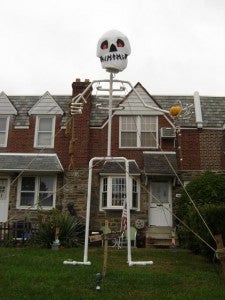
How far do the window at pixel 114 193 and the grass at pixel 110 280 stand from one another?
25.5 ft

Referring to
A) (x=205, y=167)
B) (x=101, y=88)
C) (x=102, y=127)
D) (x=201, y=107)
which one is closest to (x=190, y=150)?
(x=205, y=167)

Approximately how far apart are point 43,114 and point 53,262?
40.2 feet

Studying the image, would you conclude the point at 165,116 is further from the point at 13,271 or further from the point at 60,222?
the point at 13,271

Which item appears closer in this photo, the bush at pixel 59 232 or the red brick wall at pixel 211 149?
the bush at pixel 59 232

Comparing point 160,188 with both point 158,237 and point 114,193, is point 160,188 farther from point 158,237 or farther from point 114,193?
point 158,237

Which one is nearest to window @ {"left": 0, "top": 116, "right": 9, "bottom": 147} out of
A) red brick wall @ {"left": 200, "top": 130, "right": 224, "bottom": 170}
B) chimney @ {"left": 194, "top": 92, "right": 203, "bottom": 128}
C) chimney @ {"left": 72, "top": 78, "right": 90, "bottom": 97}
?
chimney @ {"left": 72, "top": 78, "right": 90, "bottom": 97}

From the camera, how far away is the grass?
7.54m

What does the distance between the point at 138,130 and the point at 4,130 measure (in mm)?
6897

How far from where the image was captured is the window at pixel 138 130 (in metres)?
21.0

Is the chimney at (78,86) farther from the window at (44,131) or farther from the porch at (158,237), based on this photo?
the porch at (158,237)

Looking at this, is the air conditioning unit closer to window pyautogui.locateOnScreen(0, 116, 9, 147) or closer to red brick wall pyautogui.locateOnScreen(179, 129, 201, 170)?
red brick wall pyautogui.locateOnScreen(179, 129, 201, 170)

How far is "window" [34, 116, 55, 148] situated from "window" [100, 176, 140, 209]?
3666 millimetres

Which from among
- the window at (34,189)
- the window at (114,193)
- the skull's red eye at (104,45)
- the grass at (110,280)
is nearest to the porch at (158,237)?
the window at (114,193)

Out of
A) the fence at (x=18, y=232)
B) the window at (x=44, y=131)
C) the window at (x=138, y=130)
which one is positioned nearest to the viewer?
the fence at (x=18, y=232)
